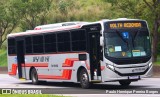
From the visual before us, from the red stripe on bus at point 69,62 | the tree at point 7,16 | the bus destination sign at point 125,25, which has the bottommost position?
the red stripe on bus at point 69,62

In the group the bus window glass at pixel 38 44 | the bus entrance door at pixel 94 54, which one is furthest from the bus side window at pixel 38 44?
the bus entrance door at pixel 94 54

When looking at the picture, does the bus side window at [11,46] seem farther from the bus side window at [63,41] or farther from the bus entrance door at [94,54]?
the bus entrance door at [94,54]

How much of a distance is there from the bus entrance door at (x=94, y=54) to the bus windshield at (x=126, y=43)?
2.37 ft

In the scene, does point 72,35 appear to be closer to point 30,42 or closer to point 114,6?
point 30,42

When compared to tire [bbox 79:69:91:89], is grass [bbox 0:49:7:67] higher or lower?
higher

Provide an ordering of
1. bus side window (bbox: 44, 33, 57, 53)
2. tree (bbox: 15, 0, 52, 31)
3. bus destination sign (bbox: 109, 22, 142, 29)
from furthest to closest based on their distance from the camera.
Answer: tree (bbox: 15, 0, 52, 31) → bus side window (bbox: 44, 33, 57, 53) → bus destination sign (bbox: 109, 22, 142, 29)

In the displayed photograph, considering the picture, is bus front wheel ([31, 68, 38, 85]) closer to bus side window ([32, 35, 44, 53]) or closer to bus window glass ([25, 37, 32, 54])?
bus window glass ([25, 37, 32, 54])

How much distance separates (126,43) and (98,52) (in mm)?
1331

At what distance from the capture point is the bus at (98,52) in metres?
21.7

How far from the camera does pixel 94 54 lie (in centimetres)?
2261

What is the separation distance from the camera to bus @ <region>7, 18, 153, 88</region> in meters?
21.7

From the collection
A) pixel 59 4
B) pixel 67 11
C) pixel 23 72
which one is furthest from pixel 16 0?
pixel 23 72

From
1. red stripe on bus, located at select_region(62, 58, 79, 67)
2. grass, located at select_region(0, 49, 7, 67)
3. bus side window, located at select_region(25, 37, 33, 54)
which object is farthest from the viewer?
grass, located at select_region(0, 49, 7, 67)

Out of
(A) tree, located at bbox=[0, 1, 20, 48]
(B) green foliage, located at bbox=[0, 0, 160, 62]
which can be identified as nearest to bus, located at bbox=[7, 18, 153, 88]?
(B) green foliage, located at bbox=[0, 0, 160, 62]
